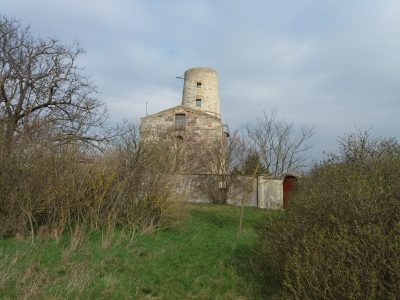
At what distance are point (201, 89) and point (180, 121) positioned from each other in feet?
13.0

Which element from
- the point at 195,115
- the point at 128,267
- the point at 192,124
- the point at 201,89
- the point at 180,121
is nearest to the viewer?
the point at 128,267

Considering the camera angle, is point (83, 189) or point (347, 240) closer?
point (347, 240)

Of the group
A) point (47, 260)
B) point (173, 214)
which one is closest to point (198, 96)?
point (173, 214)

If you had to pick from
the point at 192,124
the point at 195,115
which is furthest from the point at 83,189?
the point at 195,115

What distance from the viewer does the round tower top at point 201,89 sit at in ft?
145

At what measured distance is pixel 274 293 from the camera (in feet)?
24.3

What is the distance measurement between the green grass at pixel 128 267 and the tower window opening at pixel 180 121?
30546 mm

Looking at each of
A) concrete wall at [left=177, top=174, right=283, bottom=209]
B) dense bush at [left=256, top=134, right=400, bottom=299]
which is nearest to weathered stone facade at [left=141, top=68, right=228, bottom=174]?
concrete wall at [left=177, top=174, right=283, bottom=209]

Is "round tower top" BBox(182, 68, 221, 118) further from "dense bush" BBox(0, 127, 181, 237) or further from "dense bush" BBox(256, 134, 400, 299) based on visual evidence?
"dense bush" BBox(256, 134, 400, 299)

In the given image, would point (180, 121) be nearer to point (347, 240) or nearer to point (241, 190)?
point (241, 190)

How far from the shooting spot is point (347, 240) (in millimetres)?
5707

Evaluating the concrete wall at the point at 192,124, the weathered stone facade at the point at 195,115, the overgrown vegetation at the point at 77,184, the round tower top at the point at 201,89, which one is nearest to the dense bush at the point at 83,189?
the overgrown vegetation at the point at 77,184

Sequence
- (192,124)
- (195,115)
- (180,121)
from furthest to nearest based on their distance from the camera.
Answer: (180,121), (195,115), (192,124)

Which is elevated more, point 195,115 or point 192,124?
point 195,115
